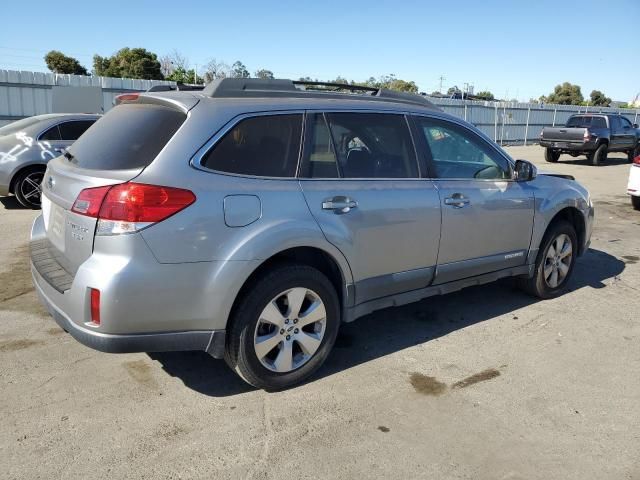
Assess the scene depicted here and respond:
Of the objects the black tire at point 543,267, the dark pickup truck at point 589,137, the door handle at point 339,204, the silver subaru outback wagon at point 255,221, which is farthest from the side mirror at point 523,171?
the dark pickup truck at point 589,137

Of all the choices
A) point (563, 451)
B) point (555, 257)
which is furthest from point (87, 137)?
point (555, 257)

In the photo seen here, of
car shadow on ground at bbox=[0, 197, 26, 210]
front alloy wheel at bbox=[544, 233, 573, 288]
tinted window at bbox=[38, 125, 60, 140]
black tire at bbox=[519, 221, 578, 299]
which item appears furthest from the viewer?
car shadow on ground at bbox=[0, 197, 26, 210]

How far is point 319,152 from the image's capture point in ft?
11.7

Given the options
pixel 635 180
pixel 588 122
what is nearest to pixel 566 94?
pixel 588 122

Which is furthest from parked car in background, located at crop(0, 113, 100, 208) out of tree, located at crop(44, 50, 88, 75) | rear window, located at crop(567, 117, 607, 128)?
tree, located at crop(44, 50, 88, 75)

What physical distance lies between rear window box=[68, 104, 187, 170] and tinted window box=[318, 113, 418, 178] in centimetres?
92

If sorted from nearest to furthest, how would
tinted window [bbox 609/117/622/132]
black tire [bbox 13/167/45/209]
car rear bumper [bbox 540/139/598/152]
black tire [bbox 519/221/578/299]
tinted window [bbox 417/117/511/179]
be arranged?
tinted window [bbox 417/117/511/179], black tire [bbox 519/221/578/299], black tire [bbox 13/167/45/209], car rear bumper [bbox 540/139/598/152], tinted window [bbox 609/117/622/132]

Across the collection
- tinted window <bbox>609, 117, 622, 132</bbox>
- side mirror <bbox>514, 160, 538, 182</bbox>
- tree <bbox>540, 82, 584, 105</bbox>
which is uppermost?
tree <bbox>540, 82, 584, 105</bbox>

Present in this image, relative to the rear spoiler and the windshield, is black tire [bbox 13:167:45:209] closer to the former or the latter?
the windshield

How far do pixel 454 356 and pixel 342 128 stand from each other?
1835 millimetres

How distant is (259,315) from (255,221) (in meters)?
0.55

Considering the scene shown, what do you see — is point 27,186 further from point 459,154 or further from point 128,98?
point 459,154

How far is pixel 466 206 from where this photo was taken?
4277mm

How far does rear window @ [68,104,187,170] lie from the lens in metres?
3.06
